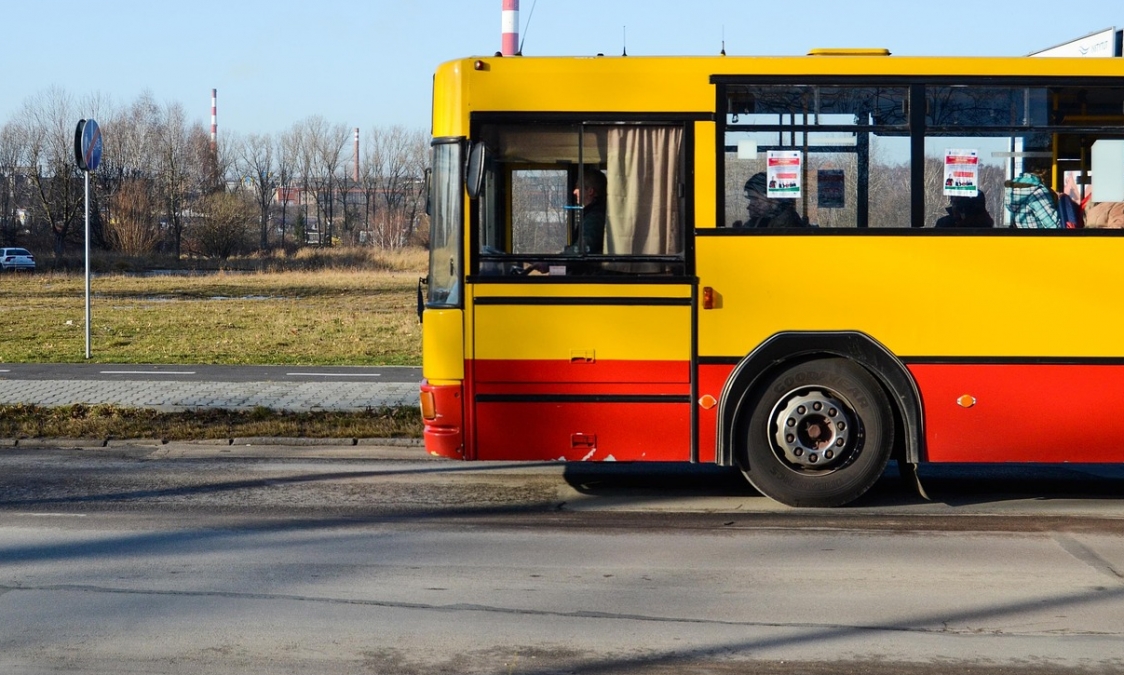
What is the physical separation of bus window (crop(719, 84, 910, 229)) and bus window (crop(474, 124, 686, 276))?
42cm

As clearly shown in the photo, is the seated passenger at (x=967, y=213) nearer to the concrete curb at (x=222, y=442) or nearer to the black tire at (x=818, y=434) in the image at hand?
the black tire at (x=818, y=434)

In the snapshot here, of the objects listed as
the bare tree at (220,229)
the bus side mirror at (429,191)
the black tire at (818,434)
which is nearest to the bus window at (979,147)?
the black tire at (818,434)

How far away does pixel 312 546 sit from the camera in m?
7.38

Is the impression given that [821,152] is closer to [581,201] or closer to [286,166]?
[581,201]

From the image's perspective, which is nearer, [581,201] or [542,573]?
[542,573]

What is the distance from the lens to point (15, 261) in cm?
6431

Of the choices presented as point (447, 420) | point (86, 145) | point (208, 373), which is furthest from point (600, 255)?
point (86, 145)

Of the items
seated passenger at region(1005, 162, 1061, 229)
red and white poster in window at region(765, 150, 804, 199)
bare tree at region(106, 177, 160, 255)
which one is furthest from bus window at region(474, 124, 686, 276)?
bare tree at region(106, 177, 160, 255)

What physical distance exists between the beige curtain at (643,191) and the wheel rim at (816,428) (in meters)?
Result: 1.31

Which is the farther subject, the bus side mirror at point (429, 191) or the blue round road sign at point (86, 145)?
the blue round road sign at point (86, 145)

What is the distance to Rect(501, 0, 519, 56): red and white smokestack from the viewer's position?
Answer: 2309cm

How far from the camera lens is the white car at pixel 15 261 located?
6362 cm

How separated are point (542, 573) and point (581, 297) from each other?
2.33 meters

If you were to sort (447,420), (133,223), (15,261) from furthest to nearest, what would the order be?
(133,223)
(15,261)
(447,420)
